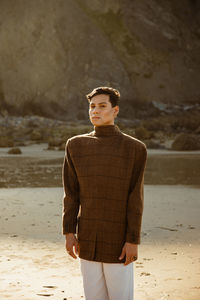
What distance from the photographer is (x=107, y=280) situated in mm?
2080

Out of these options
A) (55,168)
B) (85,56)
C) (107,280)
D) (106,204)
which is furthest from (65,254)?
(85,56)

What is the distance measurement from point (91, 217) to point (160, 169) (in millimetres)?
9668

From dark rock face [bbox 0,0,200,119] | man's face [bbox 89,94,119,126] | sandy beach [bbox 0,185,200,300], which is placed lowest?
sandy beach [bbox 0,185,200,300]

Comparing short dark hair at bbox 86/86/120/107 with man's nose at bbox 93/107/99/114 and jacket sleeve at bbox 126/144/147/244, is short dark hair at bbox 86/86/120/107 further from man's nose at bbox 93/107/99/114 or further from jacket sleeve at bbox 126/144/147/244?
jacket sleeve at bbox 126/144/147/244

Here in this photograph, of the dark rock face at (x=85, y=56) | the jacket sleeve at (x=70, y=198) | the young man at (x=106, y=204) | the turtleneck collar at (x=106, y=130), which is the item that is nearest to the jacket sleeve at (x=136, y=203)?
the young man at (x=106, y=204)

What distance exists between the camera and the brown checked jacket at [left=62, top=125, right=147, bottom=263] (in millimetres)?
2035

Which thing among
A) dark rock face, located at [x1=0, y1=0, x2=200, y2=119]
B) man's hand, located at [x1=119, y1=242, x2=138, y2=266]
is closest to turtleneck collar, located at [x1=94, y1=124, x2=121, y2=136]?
man's hand, located at [x1=119, y1=242, x2=138, y2=266]

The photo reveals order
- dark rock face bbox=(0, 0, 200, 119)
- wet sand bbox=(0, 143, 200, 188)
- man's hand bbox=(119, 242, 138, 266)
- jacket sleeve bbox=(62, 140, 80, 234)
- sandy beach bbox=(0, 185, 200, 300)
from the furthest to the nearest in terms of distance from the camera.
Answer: dark rock face bbox=(0, 0, 200, 119) < wet sand bbox=(0, 143, 200, 188) < sandy beach bbox=(0, 185, 200, 300) < jacket sleeve bbox=(62, 140, 80, 234) < man's hand bbox=(119, 242, 138, 266)

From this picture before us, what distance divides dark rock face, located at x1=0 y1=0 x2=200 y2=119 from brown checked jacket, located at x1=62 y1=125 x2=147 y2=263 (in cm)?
3227

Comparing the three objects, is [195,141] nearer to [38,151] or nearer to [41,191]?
[38,151]

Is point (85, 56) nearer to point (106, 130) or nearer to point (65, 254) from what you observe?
point (65, 254)

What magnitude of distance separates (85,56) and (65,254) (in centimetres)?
3344

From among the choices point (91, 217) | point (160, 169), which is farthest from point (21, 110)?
point (91, 217)

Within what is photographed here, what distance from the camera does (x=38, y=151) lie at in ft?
55.4
